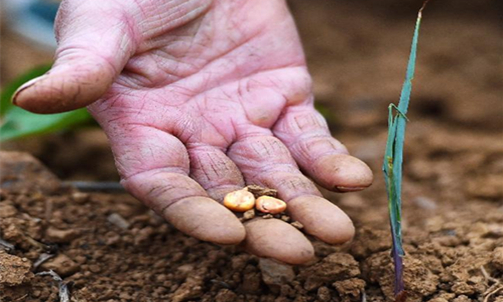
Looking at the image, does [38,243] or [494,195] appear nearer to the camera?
[38,243]

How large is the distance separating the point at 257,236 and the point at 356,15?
9.98ft

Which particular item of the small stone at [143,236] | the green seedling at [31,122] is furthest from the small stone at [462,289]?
the green seedling at [31,122]

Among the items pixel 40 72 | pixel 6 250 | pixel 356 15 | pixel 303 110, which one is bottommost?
pixel 6 250

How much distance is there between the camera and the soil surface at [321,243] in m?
1.51

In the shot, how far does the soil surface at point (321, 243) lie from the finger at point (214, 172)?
0.68 ft

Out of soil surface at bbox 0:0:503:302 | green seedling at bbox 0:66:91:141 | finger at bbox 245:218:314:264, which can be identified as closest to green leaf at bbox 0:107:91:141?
green seedling at bbox 0:66:91:141

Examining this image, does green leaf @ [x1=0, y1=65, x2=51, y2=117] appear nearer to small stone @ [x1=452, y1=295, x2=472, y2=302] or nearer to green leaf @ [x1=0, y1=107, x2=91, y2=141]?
green leaf @ [x1=0, y1=107, x2=91, y2=141]

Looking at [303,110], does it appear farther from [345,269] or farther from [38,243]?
[38,243]

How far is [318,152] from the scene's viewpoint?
5.25 feet

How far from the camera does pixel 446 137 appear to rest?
2.79 meters

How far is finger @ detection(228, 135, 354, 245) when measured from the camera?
52.7 inches

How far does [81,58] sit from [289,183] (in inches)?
20.2

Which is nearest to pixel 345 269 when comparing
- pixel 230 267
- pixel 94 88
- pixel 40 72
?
pixel 230 267

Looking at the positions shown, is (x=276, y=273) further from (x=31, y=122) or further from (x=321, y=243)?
(x=31, y=122)
